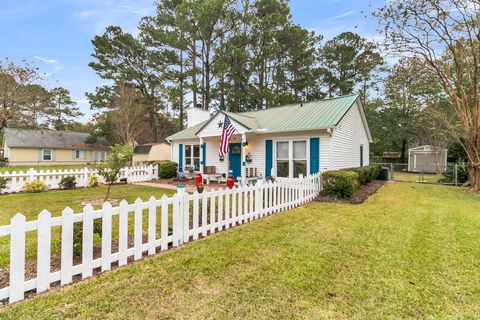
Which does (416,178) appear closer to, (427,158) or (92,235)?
(427,158)

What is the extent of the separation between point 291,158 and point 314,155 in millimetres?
1094

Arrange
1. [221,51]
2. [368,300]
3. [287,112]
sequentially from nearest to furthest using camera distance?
1. [368,300]
2. [287,112]
3. [221,51]

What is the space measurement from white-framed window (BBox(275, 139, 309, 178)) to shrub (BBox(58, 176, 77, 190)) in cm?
943

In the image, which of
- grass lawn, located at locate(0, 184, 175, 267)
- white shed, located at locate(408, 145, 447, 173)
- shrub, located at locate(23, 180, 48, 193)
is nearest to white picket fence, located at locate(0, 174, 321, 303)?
grass lawn, located at locate(0, 184, 175, 267)

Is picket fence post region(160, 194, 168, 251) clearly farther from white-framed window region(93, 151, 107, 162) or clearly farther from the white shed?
white-framed window region(93, 151, 107, 162)

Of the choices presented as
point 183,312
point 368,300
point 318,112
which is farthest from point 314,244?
point 318,112

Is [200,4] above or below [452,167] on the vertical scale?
above

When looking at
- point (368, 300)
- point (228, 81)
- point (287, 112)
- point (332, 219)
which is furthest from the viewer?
point (228, 81)

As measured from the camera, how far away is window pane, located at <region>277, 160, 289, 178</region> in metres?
11.2

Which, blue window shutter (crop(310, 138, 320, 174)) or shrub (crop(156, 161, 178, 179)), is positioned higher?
blue window shutter (crop(310, 138, 320, 174))

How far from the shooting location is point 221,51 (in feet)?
72.9

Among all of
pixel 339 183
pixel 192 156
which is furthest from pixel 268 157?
pixel 192 156

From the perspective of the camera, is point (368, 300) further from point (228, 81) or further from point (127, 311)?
point (228, 81)

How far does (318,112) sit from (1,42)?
1781 centimetres
